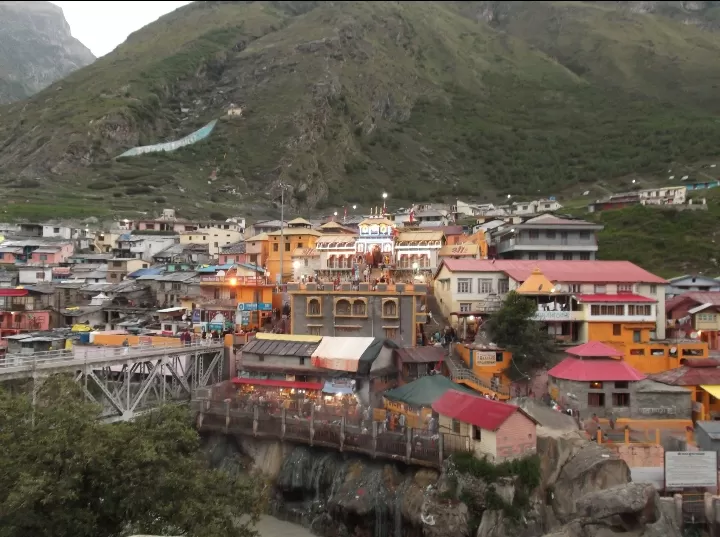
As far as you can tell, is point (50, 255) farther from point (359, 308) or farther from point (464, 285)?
point (464, 285)

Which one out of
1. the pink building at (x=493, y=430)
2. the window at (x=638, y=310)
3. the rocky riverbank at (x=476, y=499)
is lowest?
the rocky riverbank at (x=476, y=499)

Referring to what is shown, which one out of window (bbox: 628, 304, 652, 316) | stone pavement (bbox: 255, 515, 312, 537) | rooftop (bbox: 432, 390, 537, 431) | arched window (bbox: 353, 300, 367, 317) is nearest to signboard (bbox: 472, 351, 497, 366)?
rooftop (bbox: 432, 390, 537, 431)

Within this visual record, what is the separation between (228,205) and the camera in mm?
124875

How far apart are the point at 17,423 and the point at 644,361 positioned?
37.4 meters

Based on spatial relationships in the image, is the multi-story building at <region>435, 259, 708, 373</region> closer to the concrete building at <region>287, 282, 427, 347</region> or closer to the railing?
the concrete building at <region>287, 282, 427, 347</region>

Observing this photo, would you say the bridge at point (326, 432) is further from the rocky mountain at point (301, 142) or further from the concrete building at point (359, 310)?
the rocky mountain at point (301, 142)

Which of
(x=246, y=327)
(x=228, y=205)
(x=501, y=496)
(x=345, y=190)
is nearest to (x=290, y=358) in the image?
(x=246, y=327)

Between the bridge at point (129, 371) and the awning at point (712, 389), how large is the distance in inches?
1228

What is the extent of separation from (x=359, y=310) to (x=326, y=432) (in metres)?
12.2

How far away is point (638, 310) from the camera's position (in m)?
43.4

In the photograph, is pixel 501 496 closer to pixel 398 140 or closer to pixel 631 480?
pixel 631 480

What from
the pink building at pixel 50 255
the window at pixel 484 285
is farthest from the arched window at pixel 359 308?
the pink building at pixel 50 255

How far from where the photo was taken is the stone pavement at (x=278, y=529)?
31969 mm

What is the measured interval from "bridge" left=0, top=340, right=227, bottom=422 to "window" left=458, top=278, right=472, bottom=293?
762 inches
